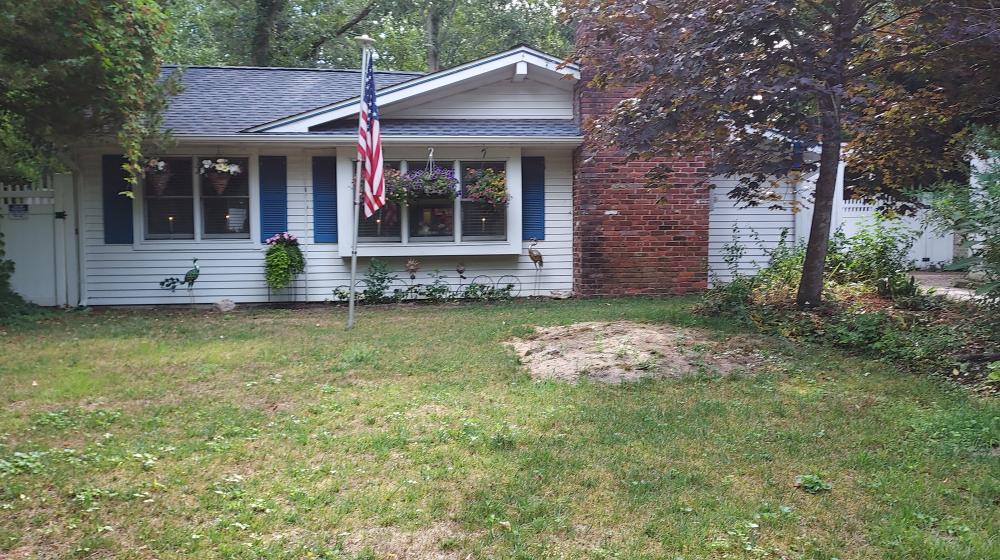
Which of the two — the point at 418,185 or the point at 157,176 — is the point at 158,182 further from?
the point at 418,185

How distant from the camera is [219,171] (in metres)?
10.3

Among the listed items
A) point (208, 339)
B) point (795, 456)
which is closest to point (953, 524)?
point (795, 456)

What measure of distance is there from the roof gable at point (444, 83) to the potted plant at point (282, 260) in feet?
5.52

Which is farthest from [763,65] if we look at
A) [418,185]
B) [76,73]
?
[76,73]

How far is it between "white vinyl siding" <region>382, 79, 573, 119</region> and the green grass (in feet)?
19.6

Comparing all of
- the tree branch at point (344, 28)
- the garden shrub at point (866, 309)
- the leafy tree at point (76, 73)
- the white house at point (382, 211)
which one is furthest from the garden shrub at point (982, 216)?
the tree branch at point (344, 28)

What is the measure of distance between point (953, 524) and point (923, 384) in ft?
8.55

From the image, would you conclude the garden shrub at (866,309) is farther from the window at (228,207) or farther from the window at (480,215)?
the window at (228,207)

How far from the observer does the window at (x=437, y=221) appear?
10742 mm

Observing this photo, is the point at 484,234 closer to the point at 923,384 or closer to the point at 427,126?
the point at 427,126

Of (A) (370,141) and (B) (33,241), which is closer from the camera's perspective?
(A) (370,141)

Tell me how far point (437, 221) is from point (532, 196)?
5.41ft

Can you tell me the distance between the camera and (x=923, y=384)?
5.14 m

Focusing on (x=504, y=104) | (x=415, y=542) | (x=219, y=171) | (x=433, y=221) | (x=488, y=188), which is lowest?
(x=415, y=542)
